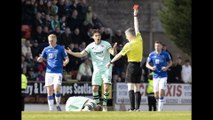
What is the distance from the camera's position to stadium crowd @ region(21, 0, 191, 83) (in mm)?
25906

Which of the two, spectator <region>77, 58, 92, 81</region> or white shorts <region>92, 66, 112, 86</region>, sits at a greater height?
spectator <region>77, 58, 92, 81</region>

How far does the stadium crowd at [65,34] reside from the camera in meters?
25.9

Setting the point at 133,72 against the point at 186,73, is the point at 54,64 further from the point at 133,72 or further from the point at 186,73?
the point at 186,73

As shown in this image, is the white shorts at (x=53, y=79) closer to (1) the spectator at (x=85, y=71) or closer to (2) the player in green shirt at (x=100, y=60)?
(2) the player in green shirt at (x=100, y=60)

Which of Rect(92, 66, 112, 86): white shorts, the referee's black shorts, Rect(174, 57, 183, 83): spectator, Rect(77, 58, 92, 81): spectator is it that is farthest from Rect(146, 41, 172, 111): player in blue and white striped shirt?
Rect(174, 57, 183, 83): spectator

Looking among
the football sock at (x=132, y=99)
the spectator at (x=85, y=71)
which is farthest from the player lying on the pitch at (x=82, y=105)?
the spectator at (x=85, y=71)

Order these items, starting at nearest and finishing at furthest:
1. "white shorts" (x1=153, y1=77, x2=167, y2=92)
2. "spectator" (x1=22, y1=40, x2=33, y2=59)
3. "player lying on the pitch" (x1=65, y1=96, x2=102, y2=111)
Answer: "player lying on the pitch" (x1=65, y1=96, x2=102, y2=111) → "white shorts" (x1=153, y1=77, x2=167, y2=92) → "spectator" (x1=22, y1=40, x2=33, y2=59)

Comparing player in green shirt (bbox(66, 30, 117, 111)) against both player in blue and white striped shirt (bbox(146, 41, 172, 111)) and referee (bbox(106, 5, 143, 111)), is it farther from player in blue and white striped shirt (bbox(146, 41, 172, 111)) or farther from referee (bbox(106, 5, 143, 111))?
player in blue and white striped shirt (bbox(146, 41, 172, 111))

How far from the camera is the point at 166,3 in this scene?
3622 centimetres

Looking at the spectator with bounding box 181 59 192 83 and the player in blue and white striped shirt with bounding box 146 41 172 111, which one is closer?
the player in blue and white striped shirt with bounding box 146 41 172 111

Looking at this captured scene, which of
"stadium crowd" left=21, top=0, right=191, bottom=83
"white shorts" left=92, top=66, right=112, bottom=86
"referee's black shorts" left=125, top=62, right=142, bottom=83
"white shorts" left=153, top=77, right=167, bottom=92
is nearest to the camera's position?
"referee's black shorts" left=125, top=62, right=142, bottom=83

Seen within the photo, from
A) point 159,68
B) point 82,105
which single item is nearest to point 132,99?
point 82,105
